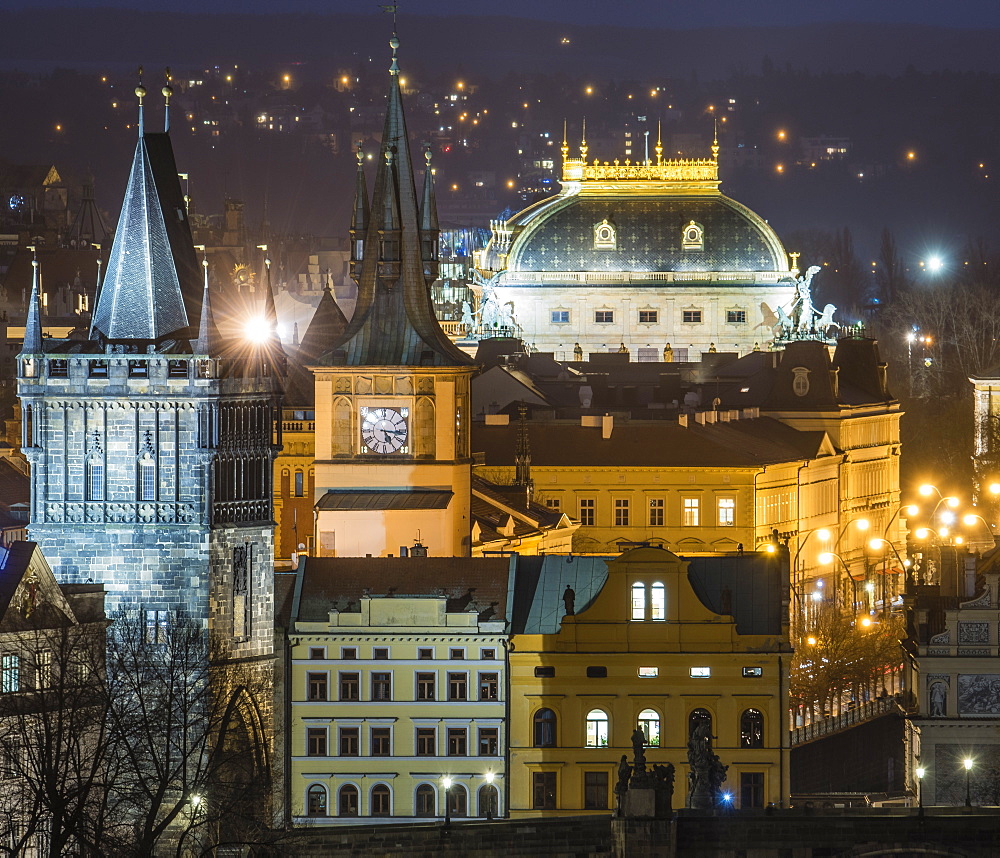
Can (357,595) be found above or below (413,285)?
below

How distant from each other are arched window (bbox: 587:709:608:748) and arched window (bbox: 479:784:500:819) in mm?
3046

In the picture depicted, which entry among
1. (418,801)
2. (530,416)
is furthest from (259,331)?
(530,416)

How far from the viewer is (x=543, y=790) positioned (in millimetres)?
113188

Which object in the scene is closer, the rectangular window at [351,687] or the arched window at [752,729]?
the arched window at [752,729]

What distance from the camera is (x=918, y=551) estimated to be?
15488 centimetres

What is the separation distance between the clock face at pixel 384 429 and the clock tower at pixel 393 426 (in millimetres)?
34

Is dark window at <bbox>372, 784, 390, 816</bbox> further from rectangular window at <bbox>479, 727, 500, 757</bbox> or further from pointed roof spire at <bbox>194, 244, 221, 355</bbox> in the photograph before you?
pointed roof spire at <bbox>194, 244, 221, 355</bbox>

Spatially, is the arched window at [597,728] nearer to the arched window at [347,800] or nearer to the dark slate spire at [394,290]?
the arched window at [347,800]

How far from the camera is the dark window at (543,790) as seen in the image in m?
113

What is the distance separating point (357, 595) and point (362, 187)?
29716 mm

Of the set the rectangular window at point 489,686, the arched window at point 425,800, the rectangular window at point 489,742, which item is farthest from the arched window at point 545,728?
the arched window at point 425,800

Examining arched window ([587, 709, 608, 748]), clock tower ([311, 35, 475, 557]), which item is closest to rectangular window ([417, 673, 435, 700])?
arched window ([587, 709, 608, 748])

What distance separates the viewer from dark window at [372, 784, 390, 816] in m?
113

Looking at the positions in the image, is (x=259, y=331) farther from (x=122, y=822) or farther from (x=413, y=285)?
(x=122, y=822)
